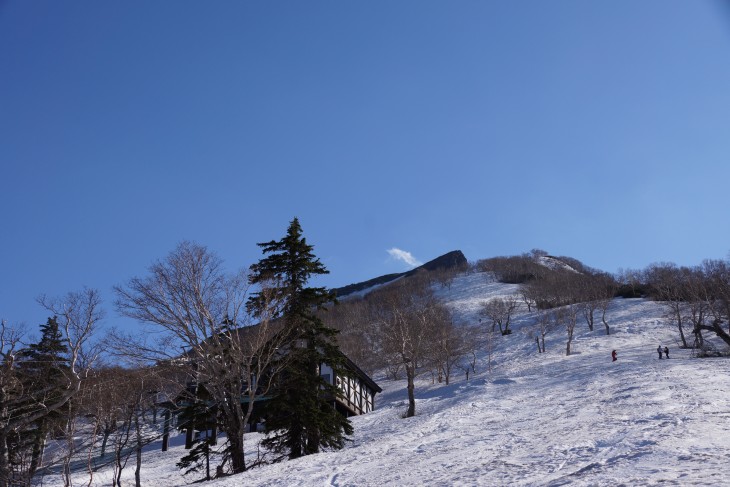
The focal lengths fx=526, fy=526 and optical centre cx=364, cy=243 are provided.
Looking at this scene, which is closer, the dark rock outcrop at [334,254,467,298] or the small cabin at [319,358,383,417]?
the small cabin at [319,358,383,417]

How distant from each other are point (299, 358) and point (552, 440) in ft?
35.1

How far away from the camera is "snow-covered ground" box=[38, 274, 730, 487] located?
356 inches

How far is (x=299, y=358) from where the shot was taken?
20.8 m

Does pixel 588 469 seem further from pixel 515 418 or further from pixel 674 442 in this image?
pixel 515 418

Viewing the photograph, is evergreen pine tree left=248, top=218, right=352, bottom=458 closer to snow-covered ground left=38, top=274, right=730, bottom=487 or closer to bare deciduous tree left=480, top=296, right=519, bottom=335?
snow-covered ground left=38, top=274, right=730, bottom=487

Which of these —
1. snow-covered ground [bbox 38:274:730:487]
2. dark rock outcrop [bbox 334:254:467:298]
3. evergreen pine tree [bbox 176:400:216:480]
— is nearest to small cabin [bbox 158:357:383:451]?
snow-covered ground [bbox 38:274:730:487]

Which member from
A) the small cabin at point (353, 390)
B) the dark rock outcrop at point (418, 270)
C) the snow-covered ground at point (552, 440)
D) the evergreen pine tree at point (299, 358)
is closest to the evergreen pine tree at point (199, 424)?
the evergreen pine tree at point (299, 358)

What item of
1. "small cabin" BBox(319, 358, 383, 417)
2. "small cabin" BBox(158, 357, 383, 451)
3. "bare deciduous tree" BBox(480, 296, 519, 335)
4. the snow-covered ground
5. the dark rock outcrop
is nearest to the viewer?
the snow-covered ground

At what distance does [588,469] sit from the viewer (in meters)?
9.09

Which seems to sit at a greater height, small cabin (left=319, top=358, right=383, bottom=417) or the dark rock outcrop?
the dark rock outcrop

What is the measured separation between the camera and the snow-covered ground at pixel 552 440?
903 centimetres

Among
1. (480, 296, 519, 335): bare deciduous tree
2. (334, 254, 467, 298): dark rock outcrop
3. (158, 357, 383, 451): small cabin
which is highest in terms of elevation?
(334, 254, 467, 298): dark rock outcrop

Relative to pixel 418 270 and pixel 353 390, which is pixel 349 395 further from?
pixel 418 270

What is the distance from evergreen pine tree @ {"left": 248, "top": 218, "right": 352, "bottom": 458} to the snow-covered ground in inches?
57.6
